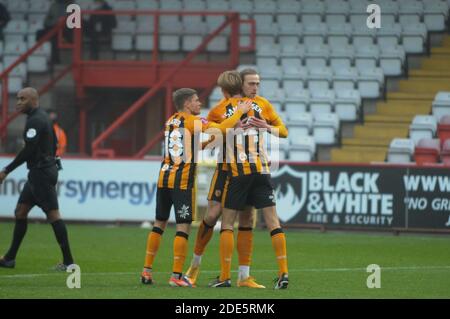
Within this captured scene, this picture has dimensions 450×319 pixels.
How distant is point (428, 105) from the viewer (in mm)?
25031

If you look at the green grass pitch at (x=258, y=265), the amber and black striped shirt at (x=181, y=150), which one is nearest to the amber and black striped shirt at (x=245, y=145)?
the amber and black striped shirt at (x=181, y=150)

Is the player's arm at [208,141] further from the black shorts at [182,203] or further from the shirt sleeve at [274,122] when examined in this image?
the shirt sleeve at [274,122]

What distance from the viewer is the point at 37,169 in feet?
45.3

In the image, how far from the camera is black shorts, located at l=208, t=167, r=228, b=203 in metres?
12.1

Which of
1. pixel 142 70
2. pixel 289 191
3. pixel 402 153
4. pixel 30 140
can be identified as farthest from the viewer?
pixel 142 70

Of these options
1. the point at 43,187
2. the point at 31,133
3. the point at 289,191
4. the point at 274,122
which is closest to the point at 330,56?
the point at 289,191

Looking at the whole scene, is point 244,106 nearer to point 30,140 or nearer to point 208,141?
point 208,141

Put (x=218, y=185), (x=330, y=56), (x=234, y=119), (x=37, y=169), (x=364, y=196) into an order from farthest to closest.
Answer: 1. (x=330, y=56)
2. (x=364, y=196)
3. (x=37, y=169)
4. (x=218, y=185)
5. (x=234, y=119)

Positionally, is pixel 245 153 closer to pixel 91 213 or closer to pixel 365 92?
pixel 91 213

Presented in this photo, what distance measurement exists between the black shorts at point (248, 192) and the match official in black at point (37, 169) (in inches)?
109

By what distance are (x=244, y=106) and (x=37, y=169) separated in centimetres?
335

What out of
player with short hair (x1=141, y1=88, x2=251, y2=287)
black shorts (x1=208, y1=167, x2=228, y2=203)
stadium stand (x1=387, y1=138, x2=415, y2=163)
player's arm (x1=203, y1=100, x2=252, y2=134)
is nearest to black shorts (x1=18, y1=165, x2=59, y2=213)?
player with short hair (x1=141, y1=88, x2=251, y2=287)

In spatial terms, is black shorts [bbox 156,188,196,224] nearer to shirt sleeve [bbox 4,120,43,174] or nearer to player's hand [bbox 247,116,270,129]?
player's hand [bbox 247,116,270,129]
